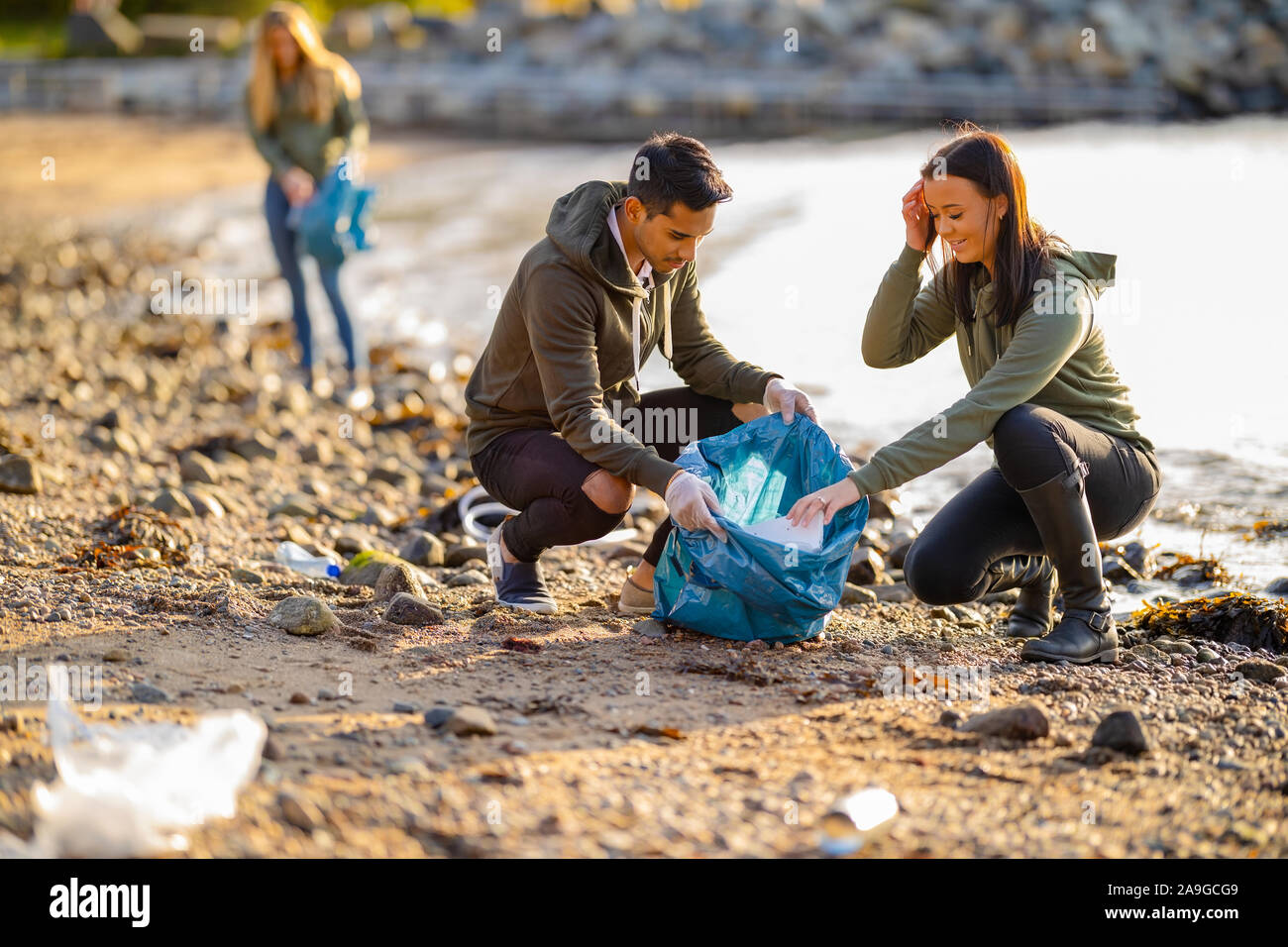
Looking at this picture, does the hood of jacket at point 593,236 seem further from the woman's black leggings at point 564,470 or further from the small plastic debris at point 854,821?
the small plastic debris at point 854,821

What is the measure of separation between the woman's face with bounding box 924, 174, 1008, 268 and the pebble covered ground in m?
1.05

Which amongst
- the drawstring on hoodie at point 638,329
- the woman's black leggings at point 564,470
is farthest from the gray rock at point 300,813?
the drawstring on hoodie at point 638,329

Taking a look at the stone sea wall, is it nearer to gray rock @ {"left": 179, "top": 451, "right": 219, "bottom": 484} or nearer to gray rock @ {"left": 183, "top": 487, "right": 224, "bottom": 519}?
gray rock @ {"left": 179, "top": 451, "right": 219, "bottom": 484}

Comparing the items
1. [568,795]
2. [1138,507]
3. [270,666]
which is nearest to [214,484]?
[270,666]

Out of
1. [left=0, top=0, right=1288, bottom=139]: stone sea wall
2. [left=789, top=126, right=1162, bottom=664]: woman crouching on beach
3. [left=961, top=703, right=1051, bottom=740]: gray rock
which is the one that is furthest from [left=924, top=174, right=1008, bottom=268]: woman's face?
[left=0, top=0, right=1288, bottom=139]: stone sea wall

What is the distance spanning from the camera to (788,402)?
3.57 m

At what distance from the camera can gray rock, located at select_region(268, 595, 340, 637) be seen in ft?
11.3

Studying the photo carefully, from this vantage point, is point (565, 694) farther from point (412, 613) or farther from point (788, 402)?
point (788, 402)

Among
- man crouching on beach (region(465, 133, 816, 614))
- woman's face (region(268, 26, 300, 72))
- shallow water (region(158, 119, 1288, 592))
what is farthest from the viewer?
woman's face (region(268, 26, 300, 72))

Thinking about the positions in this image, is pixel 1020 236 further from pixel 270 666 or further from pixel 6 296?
pixel 6 296

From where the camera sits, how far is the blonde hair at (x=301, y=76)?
6.20 metres

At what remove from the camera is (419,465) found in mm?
5598

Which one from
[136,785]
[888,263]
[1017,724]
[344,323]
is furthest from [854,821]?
[888,263]
